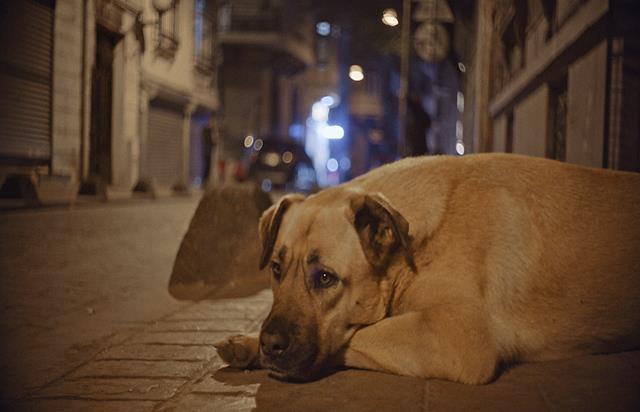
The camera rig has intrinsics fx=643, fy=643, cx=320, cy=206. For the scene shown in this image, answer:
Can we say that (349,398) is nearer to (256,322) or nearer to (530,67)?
(256,322)

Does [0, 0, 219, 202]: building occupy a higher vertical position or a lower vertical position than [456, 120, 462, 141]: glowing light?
lower

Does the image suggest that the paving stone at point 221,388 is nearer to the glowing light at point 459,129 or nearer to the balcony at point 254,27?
the glowing light at point 459,129

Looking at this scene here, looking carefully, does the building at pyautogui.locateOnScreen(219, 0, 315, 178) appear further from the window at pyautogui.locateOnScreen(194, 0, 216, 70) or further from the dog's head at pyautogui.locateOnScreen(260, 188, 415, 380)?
the dog's head at pyautogui.locateOnScreen(260, 188, 415, 380)

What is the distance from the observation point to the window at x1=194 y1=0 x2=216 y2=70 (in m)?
27.6

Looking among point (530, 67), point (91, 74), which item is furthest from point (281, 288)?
point (530, 67)

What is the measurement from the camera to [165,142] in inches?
946

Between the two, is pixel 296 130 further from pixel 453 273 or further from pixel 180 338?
pixel 453 273

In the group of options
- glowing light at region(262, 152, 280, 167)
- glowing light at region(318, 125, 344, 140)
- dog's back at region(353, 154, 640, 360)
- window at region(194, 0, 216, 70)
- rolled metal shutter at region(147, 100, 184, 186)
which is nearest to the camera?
dog's back at region(353, 154, 640, 360)

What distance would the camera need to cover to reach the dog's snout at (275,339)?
275 centimetres

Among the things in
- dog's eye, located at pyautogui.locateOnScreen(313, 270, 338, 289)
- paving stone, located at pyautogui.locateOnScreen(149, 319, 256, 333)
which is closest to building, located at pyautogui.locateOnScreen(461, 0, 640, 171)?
paving stone, located at pyautogui.locateOnScreen(149, 319, 256, 333)

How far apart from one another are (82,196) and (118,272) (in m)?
0.90

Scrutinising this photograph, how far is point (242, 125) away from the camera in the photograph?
3962 cm

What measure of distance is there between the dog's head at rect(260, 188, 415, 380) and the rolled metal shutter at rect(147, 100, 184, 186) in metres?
17.8

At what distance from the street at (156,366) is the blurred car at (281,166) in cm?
1670
